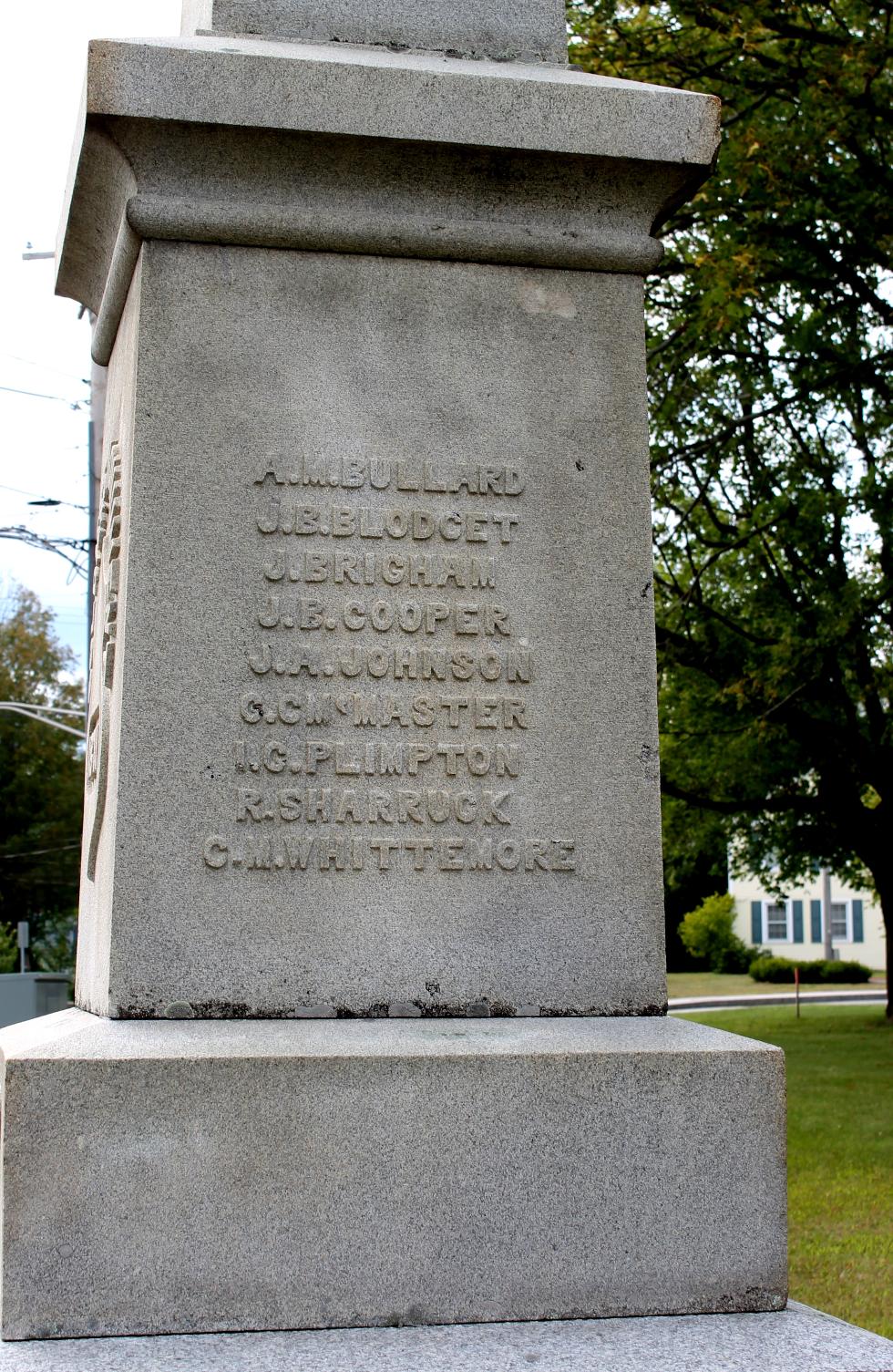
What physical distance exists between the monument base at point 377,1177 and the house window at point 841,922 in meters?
52.3

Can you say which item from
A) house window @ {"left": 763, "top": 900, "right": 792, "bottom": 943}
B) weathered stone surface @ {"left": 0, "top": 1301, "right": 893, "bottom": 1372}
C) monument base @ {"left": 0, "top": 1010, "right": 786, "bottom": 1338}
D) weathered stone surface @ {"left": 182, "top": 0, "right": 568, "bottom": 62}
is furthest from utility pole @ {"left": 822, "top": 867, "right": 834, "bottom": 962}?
weathered stone surface @ {"left": 0, "top": 1301, "right": 893, "bottom": 1372}

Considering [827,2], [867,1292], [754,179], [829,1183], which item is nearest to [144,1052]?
[867,1292]

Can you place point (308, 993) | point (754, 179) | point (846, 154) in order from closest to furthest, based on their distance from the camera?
point (308, 993) < point (754, 179) < point (846, 154)

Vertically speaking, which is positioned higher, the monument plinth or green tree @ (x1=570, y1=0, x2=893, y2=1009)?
green tree @ (x1=570, y1=0, x2=893, y2=1009)

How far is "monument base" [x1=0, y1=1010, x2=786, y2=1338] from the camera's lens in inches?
122

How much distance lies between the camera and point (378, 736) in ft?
A: 12.0

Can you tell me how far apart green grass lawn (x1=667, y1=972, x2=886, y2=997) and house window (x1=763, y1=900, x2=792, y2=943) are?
2643mm

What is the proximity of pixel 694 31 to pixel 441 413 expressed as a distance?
1199 cm

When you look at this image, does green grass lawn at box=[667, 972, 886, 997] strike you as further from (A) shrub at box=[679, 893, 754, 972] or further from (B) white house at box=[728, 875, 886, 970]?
(B) white house at box=[728, 875, 886, 970]

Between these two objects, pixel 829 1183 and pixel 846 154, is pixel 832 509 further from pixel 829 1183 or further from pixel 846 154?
pixel 829 1183

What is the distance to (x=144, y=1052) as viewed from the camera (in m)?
3.17

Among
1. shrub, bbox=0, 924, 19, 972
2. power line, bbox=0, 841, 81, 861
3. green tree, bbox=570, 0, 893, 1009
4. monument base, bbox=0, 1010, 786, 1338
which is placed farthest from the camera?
power line, bbox=0, 841, 81, 861

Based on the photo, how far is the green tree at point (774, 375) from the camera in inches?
538

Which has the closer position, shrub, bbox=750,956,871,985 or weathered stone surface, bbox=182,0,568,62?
weathered stone surface, bbox=182,0,568,62
